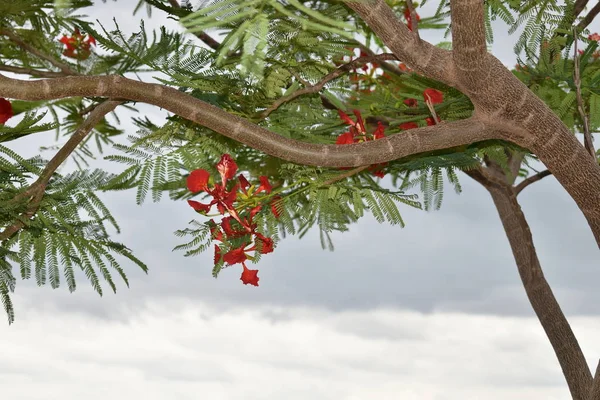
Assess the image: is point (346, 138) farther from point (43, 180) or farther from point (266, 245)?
point (43, 180)

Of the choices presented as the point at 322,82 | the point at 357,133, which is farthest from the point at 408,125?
the point at 322,82

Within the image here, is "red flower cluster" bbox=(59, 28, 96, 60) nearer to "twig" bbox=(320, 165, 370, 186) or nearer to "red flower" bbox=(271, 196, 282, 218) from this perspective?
"red flower" bbox=(271, 196, 282, 218)

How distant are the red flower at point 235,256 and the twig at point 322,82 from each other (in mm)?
653

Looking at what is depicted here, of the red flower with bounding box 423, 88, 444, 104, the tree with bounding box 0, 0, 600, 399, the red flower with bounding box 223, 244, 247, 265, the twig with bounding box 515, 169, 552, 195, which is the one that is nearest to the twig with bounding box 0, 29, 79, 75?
the tree with bounding box 0, 0, 600, 399

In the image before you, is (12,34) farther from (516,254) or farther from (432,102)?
(516,254)

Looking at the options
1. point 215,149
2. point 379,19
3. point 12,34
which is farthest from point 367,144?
point 12,34

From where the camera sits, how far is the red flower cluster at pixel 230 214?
3.08 meters

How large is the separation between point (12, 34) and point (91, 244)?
1.37 meters

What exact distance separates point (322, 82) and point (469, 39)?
74 centimetres

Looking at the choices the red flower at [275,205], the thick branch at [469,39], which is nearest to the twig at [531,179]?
the red flower at [275,205]

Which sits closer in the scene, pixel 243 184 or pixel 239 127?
pixel 239 127

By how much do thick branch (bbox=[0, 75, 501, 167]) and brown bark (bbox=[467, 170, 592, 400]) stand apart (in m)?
2.03

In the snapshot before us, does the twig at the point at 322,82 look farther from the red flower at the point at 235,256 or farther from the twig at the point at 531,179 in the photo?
the twig at the point at 531,179

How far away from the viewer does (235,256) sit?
11.0 ft
